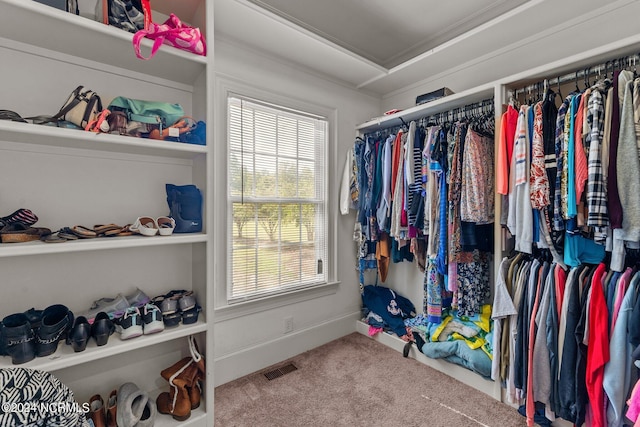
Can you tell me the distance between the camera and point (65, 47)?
135 centimetres

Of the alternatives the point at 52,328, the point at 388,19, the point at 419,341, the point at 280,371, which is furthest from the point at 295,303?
the point at 388,19

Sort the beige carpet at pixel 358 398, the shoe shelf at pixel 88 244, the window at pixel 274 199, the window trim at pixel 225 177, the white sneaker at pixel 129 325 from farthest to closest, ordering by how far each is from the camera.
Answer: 1. the window at pixel 274 199
2. the window trim at pixel 225 177
3. the beige carpet at pixel 358 398
4. the white sneaker at pixel 129 325
5. the shoe shelf at pixel 88 244

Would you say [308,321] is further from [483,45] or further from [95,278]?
[483,45]

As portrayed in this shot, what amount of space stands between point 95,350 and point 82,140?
911 millimetres

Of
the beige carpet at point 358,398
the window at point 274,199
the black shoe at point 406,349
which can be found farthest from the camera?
the black shoe at point 406,349

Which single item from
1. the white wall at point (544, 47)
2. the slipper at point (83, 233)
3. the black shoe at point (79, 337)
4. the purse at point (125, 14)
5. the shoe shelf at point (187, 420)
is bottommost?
the shoe shelf at point (187, 420)

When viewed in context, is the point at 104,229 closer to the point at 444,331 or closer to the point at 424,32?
the point at 444,331

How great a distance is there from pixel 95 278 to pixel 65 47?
1.11 m

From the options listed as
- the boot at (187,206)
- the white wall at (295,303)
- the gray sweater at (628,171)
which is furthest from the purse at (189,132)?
the gray sweater at (628,171)

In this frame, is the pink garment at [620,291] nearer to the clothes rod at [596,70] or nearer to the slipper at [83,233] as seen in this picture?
the clothes rod at [596,70]

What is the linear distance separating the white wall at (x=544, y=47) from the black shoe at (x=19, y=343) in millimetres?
2924

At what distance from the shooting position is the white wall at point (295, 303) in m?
2.09

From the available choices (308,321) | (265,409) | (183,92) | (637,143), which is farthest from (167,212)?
(637,143)

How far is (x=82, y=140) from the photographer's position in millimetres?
1281
